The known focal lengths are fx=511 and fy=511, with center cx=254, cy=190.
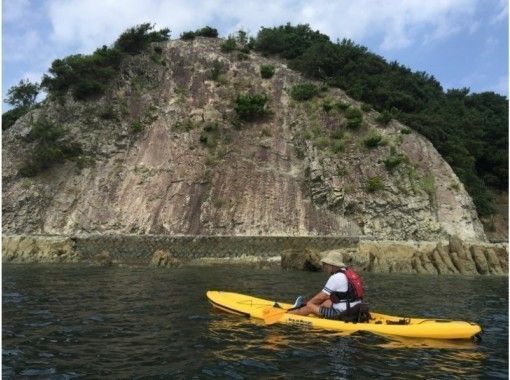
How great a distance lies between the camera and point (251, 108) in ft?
144

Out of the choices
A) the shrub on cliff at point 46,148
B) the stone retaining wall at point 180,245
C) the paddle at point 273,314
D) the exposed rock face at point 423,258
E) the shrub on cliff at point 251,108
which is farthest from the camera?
the shrub on cliff at point 251,108

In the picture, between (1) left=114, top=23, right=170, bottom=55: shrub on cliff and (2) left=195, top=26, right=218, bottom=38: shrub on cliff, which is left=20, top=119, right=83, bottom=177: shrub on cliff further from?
(2) left=195, top=26, right=218, bottom=38: shrub on cliff

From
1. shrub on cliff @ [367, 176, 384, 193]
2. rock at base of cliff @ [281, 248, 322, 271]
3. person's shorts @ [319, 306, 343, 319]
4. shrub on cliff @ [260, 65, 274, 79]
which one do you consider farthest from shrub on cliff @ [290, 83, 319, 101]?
person's shorts @ [319, 306, 343, 319]

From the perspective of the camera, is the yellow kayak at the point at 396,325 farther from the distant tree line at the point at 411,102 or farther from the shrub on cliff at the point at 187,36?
the shrub on cliff at the point at 187,36

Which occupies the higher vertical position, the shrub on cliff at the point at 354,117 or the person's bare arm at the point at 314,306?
the shrub on cliff at the point at 354,117

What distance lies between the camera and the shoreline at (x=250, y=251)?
2747 centimetres

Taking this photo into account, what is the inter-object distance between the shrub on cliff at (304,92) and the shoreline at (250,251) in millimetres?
17200

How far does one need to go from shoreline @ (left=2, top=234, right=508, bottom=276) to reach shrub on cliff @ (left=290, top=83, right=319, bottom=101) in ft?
56.4

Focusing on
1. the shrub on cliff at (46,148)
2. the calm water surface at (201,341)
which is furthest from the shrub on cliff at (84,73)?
the calm water surface at (201,341)

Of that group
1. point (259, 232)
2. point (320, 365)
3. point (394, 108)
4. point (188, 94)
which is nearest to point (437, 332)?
point (320, 365)

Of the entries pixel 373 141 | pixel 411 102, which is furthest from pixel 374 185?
pixel 411 102

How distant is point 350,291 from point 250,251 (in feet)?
67.8

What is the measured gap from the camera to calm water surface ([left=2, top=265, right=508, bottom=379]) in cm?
823

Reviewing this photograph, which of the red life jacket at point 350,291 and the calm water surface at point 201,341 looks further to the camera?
the red life jacket at point 350,291
